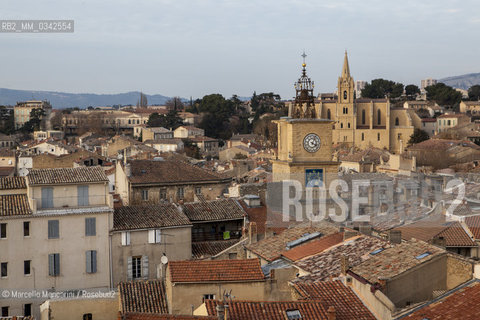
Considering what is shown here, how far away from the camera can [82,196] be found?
76.4 feet

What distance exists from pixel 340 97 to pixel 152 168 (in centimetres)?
6436

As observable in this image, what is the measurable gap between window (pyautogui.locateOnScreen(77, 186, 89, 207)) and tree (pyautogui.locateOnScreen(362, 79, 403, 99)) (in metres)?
96.9

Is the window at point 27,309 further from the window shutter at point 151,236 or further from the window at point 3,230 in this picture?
the window shutter at point 151,236

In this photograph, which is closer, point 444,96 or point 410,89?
point 444,96

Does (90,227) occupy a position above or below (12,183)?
below

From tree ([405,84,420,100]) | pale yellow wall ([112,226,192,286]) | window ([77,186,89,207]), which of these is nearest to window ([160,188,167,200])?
pale yellow wall ([112,226,192,286])

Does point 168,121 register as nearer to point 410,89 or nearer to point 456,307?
point 410,89

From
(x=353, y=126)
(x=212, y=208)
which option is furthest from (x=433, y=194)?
(x=353, y=126)

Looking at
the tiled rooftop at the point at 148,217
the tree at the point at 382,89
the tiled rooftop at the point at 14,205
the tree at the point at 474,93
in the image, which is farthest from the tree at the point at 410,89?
the tiled rooftop at the point at 14,205

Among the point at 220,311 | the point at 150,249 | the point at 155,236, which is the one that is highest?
the point at 220,311

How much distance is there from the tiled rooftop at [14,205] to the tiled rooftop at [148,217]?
2766 mm

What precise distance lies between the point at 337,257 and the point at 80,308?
5.82 m

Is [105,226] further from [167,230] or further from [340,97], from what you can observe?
[340,97]

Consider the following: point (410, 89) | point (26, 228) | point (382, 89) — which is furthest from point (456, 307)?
point (410, 89)
